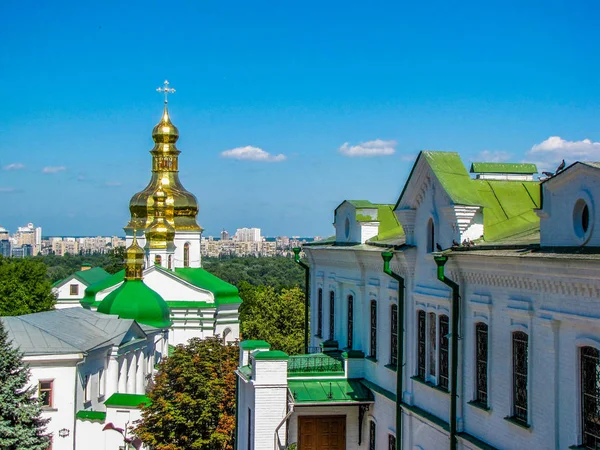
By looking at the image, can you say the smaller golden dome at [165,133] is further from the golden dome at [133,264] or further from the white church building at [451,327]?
the white church building at [451,327]

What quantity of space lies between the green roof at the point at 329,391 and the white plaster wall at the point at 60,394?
10.2 m

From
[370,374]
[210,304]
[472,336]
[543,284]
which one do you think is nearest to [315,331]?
[370,374]

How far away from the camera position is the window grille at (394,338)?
17812 mm

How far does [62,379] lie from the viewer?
25.8 metres

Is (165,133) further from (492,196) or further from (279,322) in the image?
(492,196)

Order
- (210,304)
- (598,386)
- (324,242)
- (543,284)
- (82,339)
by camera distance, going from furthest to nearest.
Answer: (210,304)
(82,339)
(324,242)
(543,284)
(598,386)

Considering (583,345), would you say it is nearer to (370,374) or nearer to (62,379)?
(370,374)

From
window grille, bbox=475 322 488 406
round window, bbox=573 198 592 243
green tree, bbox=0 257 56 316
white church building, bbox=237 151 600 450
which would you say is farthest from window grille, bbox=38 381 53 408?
green tree, bbox=0 257 56 316

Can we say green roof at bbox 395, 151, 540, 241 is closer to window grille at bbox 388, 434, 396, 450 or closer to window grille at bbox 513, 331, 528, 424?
window grille at bbox 513, 331, 528, 424

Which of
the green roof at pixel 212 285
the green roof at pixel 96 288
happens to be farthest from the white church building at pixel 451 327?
the green roof at pixel 212 285

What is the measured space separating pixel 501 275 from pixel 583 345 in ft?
A: 7.29

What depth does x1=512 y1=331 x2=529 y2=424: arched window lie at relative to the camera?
12.3m

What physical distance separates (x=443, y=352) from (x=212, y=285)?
35977mm

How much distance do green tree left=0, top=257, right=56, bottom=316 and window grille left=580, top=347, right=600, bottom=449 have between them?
4760 cm
